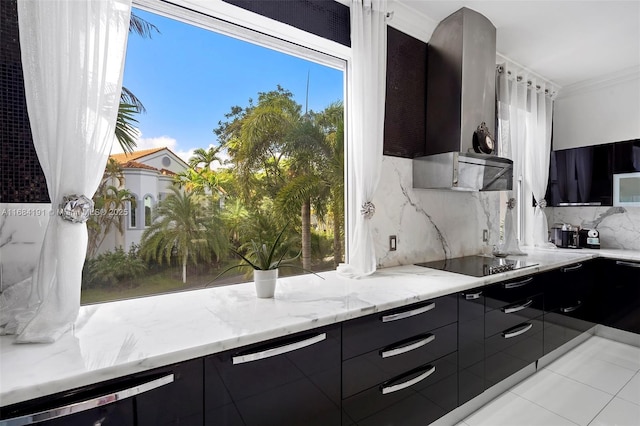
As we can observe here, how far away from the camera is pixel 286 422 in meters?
1.08

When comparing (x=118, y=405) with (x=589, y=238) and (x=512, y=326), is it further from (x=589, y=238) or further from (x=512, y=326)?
(x=589, y=238)

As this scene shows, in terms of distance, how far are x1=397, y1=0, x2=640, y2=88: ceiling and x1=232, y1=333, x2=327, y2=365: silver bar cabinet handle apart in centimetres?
224

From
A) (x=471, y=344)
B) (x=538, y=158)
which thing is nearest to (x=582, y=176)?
(x=538, y=158)

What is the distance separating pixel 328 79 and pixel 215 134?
0.93m

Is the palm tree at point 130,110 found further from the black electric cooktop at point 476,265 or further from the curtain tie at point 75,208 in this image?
the black electric cooktop at point 476,265

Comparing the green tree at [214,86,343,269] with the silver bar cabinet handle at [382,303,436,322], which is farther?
the green tree at [214,86,343,269]

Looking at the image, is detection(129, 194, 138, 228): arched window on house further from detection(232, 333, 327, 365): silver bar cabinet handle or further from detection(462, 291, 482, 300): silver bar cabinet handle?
detection(462, 291, 482, 300): silver bar cabinet handle

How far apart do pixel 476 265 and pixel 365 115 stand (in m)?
1.35

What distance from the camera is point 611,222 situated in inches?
125

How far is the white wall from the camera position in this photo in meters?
3.02

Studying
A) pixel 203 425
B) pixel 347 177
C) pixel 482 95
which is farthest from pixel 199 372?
pixel 482 95

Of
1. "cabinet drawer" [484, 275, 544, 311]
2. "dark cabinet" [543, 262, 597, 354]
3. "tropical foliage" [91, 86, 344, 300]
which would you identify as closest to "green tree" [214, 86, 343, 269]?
"tropical foliage" [91, 86, 344, 300]

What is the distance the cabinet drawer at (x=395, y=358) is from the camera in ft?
4.14

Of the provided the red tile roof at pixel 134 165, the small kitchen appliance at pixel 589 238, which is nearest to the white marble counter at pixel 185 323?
the red tile roof at pixel 134 165
